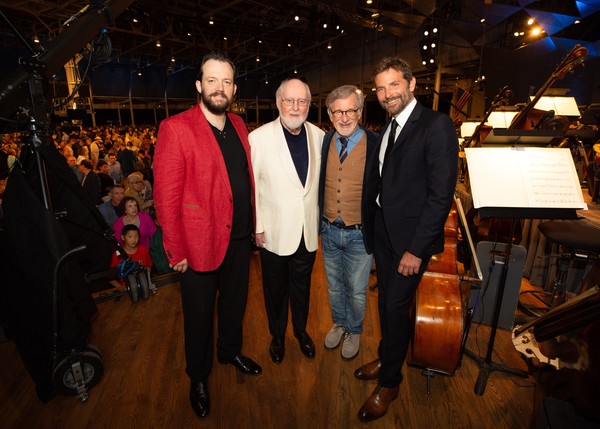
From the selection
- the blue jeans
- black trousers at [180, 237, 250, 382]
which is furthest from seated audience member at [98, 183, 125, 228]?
the blue jeans

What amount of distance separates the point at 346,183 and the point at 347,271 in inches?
25.3

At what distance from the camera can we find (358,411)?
2.00m

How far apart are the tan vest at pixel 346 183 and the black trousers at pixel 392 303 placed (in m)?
0.20

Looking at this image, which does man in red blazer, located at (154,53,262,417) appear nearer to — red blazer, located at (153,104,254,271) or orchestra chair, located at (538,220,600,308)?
red blazer, located at (153,104,254,271)

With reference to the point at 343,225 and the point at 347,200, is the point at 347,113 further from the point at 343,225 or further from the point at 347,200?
the point at 343,225

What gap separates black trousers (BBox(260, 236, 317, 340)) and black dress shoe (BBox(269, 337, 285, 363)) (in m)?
0.05

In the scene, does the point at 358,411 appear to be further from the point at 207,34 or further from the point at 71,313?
the point at 207,34

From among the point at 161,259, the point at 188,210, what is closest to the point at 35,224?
the point at 188,210

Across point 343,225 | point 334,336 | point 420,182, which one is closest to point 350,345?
point 334,336

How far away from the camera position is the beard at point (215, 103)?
1774 millimetres

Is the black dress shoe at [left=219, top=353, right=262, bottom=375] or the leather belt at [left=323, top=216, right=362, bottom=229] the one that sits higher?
the leather belt at [left=323, top=216, right=362, bottom=229]

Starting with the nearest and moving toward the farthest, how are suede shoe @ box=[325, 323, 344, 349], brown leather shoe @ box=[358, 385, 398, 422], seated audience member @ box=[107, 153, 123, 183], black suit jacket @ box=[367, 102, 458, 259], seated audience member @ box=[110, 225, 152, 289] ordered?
black suit jacket @ box=[367, 102, 458, 259], brown leather shoe @ box=[358, 385, 398, 422], suede shoe @ box=[325, 323, 344, 349], seated audience member @ box=[110, 225, 152, 289], seated audience member @ box=[107, 153, 123, 183]

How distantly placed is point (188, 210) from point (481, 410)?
214cm

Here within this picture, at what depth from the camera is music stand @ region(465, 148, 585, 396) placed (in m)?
1.80
